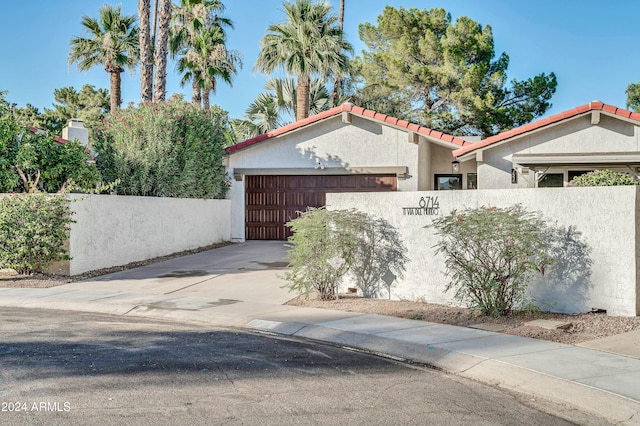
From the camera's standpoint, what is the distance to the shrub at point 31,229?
49.3 feet

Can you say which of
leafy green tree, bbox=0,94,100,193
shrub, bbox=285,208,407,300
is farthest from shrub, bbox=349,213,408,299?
leafy green tree, bbox=0,94,100,193

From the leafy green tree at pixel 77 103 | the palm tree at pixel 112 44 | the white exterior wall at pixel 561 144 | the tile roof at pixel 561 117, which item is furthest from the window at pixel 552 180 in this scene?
the leafy green tree at pixel 77 103

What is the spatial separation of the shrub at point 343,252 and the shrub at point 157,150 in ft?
28.4

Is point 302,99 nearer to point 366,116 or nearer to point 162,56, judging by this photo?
point 162,56

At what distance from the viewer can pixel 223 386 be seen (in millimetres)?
6578

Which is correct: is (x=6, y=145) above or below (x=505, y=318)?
above

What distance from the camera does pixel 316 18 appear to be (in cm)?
2819

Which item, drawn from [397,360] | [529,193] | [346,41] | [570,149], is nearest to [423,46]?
[346,41]

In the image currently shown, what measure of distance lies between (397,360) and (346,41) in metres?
23.5

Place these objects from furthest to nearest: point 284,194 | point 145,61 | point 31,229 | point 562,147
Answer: point 284,194, point 145,61, point 562,147, point 31,229

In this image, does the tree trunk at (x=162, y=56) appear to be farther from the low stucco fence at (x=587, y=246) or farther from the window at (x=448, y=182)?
the low stucco fence at (x=587, y=246)

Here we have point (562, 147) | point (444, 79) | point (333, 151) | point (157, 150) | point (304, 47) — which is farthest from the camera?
point (444, 79)

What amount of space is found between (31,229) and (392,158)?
36.9ft

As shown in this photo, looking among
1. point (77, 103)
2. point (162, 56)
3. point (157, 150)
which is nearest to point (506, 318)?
point (157, 150)
